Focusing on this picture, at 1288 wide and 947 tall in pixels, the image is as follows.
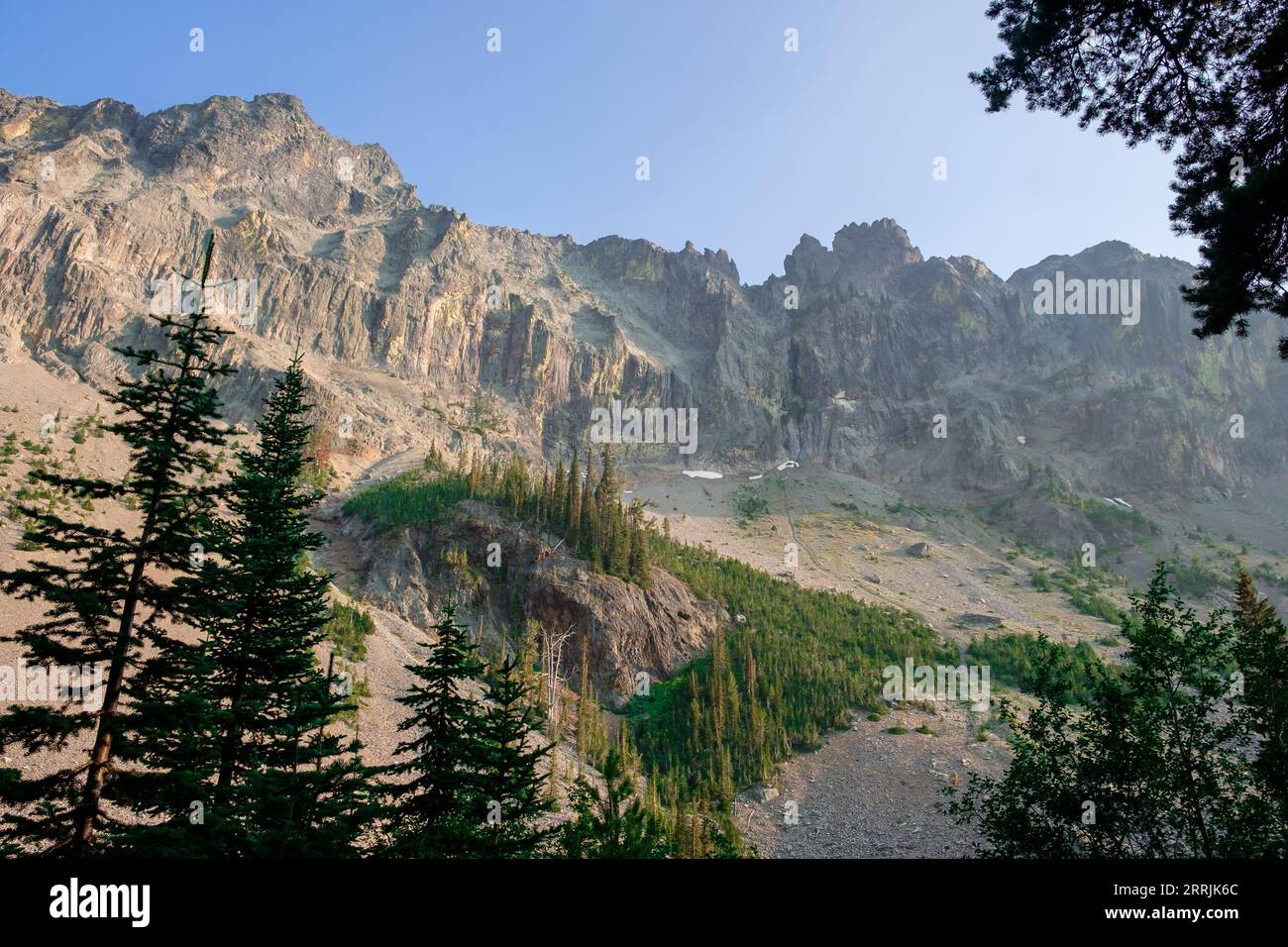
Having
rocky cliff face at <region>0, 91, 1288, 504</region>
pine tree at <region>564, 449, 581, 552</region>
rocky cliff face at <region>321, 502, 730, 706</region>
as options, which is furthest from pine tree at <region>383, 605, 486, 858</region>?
rocky cliff face at <region>0, 91, 1288, 504</region>

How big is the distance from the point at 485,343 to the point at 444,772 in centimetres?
15527

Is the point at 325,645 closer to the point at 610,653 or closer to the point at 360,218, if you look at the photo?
the point at 610,653

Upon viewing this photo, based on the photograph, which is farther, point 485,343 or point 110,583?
point 485,343

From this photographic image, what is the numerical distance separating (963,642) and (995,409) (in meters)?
110

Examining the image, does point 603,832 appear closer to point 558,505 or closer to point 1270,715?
point 1270,715

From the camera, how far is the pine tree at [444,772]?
1569cm

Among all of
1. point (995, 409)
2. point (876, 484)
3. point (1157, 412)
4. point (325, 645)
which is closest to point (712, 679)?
point (325, 645)

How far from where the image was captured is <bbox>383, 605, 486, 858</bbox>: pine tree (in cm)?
1569

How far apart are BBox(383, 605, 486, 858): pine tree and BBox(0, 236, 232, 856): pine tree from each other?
563 centimetres

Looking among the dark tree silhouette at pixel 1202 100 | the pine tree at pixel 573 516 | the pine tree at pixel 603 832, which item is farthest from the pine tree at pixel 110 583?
the pine tree at pixel 573 516

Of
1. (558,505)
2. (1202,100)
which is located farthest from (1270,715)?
(558,505)

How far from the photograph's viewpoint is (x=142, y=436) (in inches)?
515

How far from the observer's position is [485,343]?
16325 cm

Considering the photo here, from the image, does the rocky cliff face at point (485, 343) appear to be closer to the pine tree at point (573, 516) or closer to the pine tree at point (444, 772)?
the pine tree at point (573, 516)
